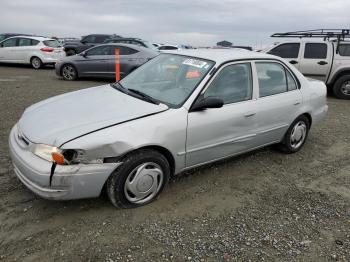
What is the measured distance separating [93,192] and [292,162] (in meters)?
2.99

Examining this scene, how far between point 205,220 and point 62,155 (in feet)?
4.89

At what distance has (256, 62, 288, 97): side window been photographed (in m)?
4.39

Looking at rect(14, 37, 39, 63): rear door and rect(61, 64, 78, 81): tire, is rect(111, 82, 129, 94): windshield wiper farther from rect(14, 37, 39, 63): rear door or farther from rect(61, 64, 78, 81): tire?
rect(14, 37, 39, 63): rear door

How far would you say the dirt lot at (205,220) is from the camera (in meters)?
2.86

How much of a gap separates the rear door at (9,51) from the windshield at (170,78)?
1301 cm

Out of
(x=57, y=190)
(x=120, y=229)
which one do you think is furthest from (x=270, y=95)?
(x=57, y=190)

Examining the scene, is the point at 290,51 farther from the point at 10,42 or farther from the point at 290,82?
the point at 10,42

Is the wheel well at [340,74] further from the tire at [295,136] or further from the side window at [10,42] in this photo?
the side window at [10,42]

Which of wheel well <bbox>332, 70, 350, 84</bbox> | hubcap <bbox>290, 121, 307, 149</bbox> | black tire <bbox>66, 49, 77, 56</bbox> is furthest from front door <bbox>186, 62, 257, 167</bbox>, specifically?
black tire <bbox>66, 49, 77, 56</bbox>

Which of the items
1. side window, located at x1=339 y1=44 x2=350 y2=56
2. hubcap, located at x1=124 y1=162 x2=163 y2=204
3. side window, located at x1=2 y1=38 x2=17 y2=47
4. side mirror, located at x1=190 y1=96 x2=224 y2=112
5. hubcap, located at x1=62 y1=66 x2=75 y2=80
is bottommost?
hubcap, located at x1=124 y1=162 x2=163 y2=204

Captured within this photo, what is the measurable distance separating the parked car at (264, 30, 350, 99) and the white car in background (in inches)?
387

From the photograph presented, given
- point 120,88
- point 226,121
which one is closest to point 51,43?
point 120,88

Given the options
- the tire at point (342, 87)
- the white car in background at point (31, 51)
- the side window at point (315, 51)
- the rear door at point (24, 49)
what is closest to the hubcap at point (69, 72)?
the white car in background at point (31, 51)

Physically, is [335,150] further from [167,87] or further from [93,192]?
[93,192]
